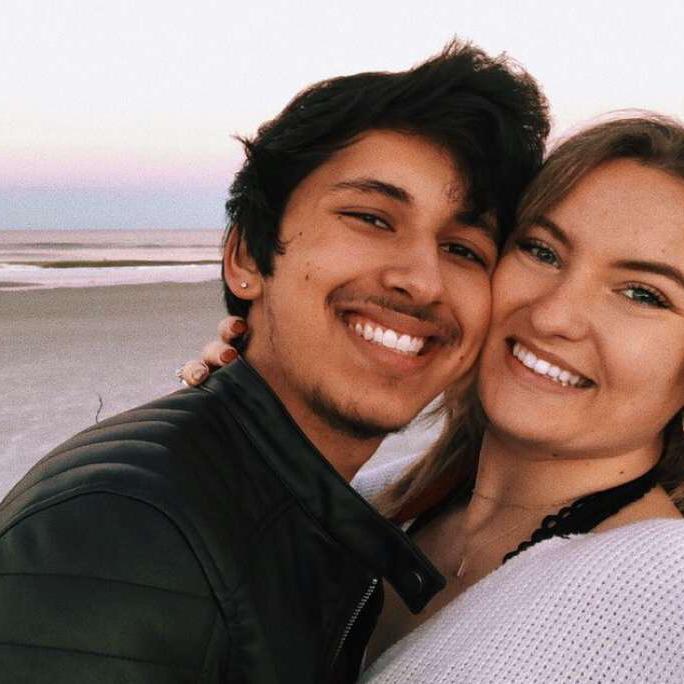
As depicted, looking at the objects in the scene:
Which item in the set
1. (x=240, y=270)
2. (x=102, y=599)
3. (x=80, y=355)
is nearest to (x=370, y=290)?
(x=240, y=270)

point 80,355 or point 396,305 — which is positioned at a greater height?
point 396,305

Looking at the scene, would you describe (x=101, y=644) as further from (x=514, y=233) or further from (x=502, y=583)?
(x=514, y=233)

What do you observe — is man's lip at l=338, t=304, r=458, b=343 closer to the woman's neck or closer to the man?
the man

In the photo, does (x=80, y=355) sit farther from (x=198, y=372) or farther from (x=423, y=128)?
(x=423, y=128)

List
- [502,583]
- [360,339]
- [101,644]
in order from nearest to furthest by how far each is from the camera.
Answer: [101,644]
[502,583]
[360,339]

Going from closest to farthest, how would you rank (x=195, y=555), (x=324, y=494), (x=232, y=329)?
(x=195, y=555) → (x=324, y=494) → (x=232, y=329)

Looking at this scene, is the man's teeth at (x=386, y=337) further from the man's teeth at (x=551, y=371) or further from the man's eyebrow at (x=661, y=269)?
the man's eyebrow at (x=661, y=269)

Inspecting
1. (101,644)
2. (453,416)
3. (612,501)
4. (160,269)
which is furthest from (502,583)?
(160,269)

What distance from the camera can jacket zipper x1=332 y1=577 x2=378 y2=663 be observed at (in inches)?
69.8

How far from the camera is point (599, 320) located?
2.20 meters

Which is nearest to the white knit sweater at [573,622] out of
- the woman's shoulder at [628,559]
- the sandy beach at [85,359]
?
the woman's shoulder at [628,559]

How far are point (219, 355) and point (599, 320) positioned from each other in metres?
1.20

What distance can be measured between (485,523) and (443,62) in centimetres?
152

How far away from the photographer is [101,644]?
123 centimetres
